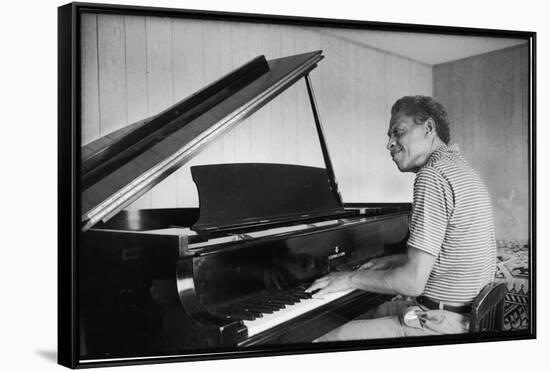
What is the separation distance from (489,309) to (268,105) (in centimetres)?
148

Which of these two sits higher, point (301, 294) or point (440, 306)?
point (301, 294)

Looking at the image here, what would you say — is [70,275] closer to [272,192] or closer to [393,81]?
[272,192]

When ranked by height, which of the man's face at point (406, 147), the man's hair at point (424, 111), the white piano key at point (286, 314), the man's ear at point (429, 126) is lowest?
the white piano key at point (286, 314)

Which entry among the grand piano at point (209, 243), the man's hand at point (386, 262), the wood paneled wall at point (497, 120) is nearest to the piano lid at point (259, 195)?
the grand piano at point (209, 243)

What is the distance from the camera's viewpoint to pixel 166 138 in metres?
2.99

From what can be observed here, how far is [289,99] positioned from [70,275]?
115cm

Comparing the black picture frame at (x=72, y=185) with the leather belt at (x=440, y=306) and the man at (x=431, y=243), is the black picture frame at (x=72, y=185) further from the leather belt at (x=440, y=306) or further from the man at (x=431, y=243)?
the leather belt at (x=440, y=306)

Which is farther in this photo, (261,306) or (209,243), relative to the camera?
(261,306)

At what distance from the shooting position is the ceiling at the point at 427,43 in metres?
3.60

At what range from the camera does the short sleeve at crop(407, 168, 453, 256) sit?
3529mm

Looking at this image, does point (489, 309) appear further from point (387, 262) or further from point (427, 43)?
point (427, 43)

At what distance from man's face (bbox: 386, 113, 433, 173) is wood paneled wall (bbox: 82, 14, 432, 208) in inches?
1.4

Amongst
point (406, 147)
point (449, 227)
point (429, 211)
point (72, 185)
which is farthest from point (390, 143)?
point (72, 185)

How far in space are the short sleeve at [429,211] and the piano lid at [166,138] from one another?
774mm
